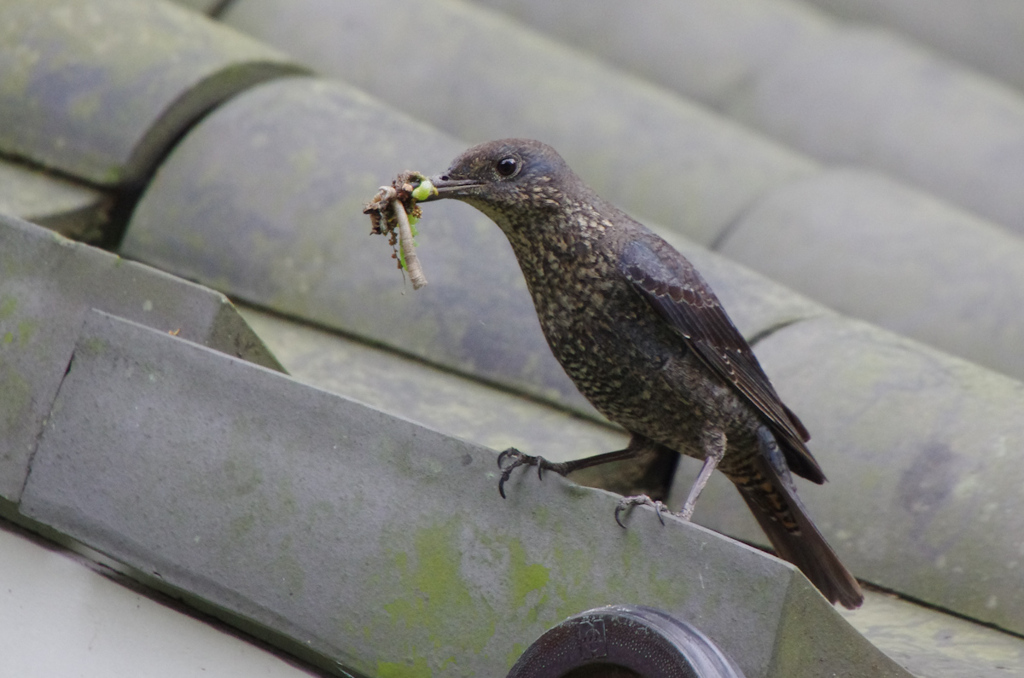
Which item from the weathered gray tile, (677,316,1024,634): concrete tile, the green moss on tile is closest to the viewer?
the green moss on tile

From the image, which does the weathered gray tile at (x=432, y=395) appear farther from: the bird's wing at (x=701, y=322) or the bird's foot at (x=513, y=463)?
the bird's foot at (x=513, y=463)

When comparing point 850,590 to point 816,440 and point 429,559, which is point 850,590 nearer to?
point 816,440

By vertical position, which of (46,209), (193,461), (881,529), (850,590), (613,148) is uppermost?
(613,148)

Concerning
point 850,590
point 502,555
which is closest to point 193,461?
point 502,555

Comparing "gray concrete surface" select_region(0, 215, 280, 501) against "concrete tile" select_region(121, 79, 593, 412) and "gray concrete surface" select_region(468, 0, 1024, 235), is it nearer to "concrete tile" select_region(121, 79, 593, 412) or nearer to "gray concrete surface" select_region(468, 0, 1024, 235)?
"concrete tile" select_region(121, 79, 593, 412)

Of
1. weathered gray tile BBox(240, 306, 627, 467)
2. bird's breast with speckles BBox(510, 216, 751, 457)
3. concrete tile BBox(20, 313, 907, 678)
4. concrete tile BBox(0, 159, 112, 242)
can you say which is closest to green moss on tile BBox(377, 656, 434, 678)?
concrete tile BBox(20, 313, 907, 678)

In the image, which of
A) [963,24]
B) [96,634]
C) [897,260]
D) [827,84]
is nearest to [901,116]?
[827,84]

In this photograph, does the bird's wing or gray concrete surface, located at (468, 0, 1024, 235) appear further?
gray concrete surface, located at (468, 0, 1024, 235)

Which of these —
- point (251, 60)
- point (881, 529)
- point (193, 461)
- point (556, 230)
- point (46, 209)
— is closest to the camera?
point (193, 461)
